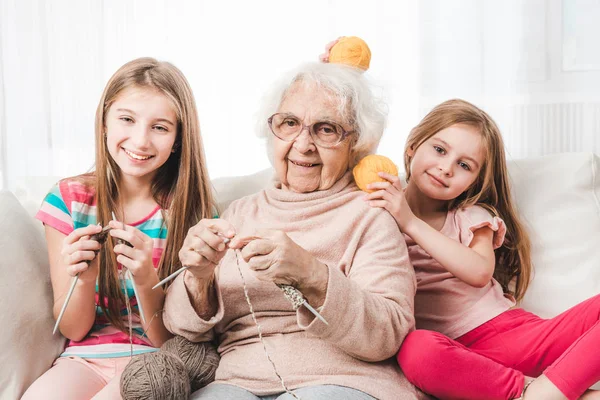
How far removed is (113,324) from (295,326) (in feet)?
1.50

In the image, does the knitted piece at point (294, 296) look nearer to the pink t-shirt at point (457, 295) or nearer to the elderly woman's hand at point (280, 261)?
the elderly woman's hand at point (280, 261)

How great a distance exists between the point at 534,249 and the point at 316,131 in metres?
0.74

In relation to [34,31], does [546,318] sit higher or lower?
lower

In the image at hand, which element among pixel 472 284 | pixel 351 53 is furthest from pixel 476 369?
pixel 351 53

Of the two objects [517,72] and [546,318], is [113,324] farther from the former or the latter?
[517,72]

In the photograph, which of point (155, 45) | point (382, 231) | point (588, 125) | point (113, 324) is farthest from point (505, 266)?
point (155, 45)

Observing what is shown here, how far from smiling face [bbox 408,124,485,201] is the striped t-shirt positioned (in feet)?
2.20

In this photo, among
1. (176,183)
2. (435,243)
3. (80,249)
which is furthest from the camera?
(176,183)

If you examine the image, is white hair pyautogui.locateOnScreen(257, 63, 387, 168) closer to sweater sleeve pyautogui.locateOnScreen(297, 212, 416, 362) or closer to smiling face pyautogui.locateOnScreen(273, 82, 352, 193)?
smiling face pyautogui.locateOnScreen(273, 82, 352, 193)

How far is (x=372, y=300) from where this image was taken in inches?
54.2

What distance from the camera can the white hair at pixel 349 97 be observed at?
1.58 meters

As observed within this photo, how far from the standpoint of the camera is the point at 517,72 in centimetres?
247

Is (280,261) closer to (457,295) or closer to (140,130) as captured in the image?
(140,130)

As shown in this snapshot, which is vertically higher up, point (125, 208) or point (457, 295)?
point (125, 208)
